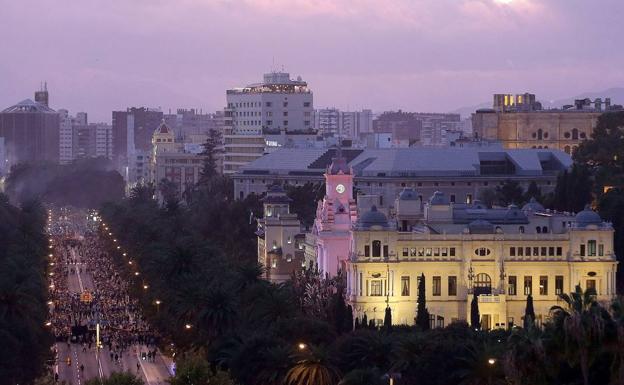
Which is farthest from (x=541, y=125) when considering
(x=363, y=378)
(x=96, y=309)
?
(x=363, y=378)

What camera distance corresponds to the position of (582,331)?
54094 millimetres

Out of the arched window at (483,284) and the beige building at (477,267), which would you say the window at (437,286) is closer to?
the beige building at (477,267)

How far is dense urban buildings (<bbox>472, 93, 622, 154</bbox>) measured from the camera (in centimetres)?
17538

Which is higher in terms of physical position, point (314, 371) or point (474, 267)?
point (474, 267)

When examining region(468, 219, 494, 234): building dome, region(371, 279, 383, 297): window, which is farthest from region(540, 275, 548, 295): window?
region(371, 279, 383, 297): window

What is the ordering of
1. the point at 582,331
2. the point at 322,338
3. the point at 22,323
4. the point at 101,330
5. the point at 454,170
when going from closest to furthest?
the point at 582,331, the point at 322,338, the point at 22,323, the point at 101,330, the point at 454,170

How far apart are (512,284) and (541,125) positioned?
8548cm

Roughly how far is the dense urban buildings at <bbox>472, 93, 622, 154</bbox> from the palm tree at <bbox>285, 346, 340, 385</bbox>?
103m

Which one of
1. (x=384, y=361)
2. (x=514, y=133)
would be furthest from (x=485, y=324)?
(x=514, y=133)

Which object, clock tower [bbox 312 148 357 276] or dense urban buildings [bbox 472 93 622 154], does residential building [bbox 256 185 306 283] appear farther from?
dense urban buildings [bbox 472 93 622 154]

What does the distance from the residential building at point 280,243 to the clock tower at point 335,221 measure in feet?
26.0

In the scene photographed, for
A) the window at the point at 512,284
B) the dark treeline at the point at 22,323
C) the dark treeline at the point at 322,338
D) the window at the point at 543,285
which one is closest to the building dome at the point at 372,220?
the dark treeline at the point at 322,338

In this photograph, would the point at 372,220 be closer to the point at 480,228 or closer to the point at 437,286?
the point at 437,286

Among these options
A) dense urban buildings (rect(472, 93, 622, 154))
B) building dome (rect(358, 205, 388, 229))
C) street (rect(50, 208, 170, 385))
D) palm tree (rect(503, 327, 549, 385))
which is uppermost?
dense urban buildings (rect(472, 93, 622, 154))
